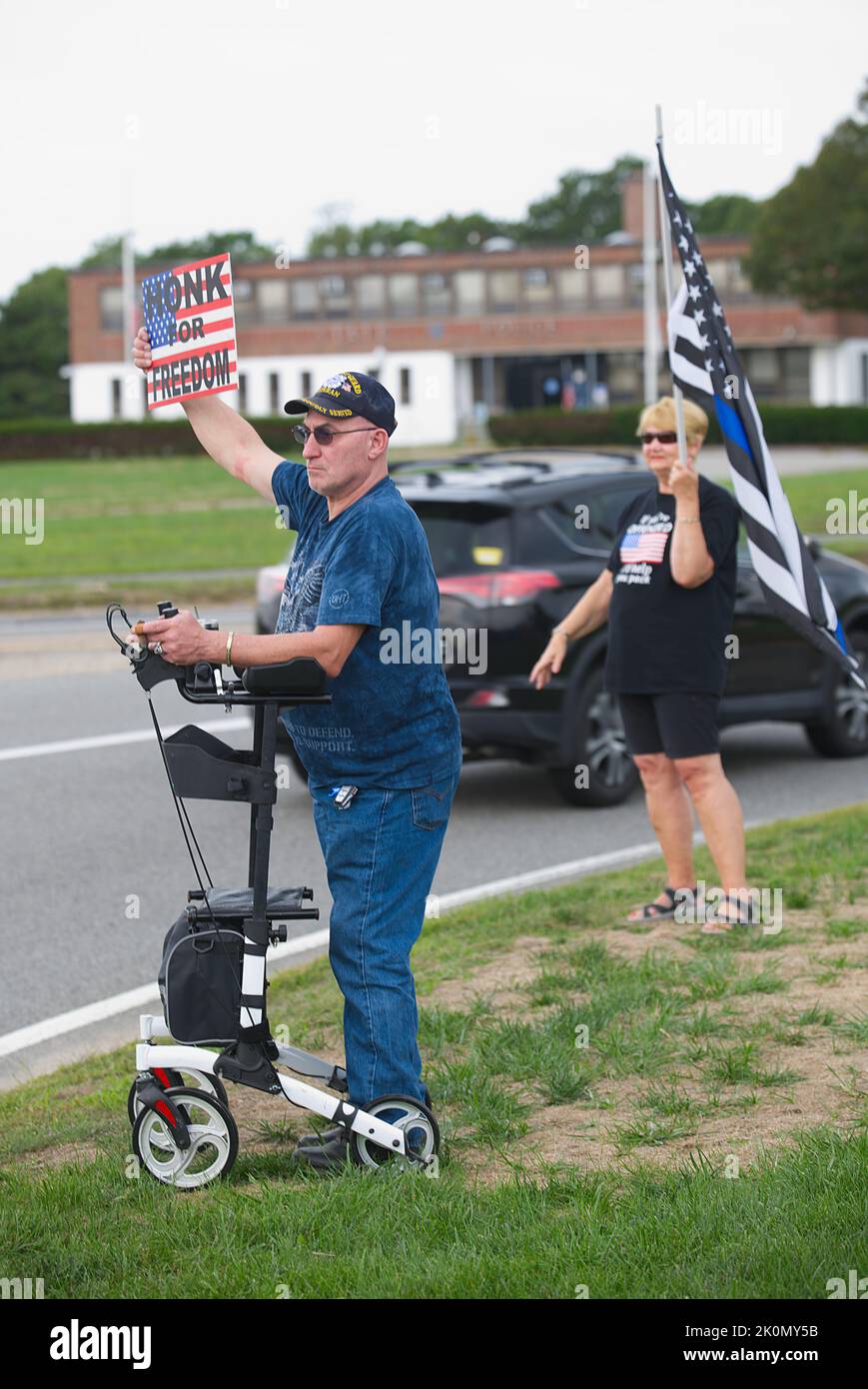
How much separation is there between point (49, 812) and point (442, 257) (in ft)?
254

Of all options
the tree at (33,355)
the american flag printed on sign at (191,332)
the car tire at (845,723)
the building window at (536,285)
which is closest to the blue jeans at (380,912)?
the american flag printed on sign at (191,332)

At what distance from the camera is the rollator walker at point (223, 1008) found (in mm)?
4336

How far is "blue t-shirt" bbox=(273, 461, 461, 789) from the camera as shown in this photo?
4367mm

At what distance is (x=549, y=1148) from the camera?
4672 mm

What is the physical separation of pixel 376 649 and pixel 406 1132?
1.16m

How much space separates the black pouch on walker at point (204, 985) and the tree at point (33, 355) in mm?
103933

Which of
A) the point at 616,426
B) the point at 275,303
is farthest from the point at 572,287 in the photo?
the point at 616,426

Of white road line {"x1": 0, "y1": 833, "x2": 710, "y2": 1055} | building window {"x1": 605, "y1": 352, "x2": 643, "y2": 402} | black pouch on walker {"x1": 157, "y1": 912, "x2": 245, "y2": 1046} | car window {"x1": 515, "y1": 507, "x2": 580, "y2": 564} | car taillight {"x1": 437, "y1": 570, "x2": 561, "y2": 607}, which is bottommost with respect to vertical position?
white road line {"x1": 0, "y1": 833, "x2": 710, "y2": 1055}

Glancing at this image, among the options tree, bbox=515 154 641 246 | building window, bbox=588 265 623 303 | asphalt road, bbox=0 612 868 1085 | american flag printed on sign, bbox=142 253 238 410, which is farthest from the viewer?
tree, bbox=515 154 641 246

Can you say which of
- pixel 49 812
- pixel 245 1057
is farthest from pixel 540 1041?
pixel 49 812

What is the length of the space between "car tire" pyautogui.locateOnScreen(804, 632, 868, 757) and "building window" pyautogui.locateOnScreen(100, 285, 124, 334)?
80.2 m

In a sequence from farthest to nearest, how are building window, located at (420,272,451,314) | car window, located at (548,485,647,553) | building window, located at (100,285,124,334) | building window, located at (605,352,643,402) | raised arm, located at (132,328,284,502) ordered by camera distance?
building window, located at (100,285,124,334) → building window, located at (420,272,451,314) → building window, located at (605,352,643,402) → car window, located at (548,485,647,553) → raised arm, located at (132,328,284,502)

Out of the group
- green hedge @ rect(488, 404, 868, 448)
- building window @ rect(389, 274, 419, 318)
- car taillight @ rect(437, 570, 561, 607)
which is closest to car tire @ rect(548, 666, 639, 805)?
car taillight @ rect(437, 570, 561, 607)

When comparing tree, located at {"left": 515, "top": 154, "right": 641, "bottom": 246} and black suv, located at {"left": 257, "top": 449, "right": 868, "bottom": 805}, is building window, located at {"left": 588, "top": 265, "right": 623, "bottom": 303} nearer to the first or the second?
tree, located at {"left": 515, "top": 154, "right": 641, "bottom": 246}
